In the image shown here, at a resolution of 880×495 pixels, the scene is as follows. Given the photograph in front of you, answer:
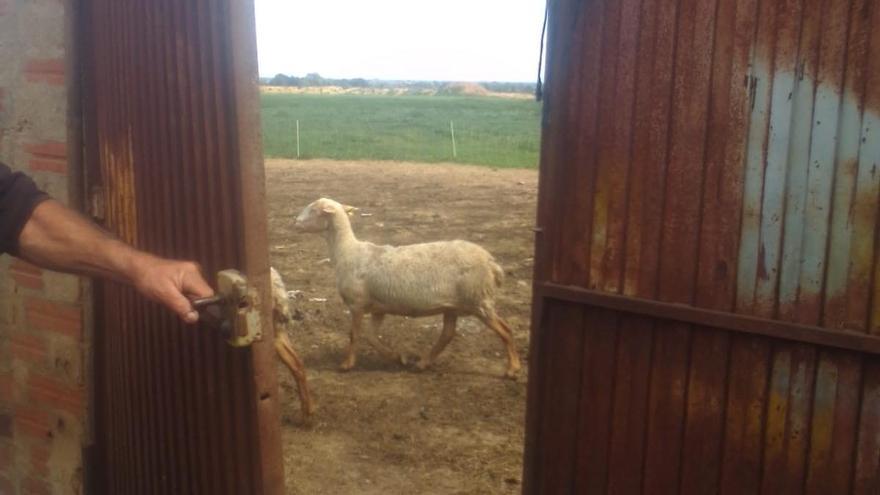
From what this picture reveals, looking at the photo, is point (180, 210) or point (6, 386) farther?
point (6, 386)

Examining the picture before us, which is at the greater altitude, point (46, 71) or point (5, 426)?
point (46, 71)

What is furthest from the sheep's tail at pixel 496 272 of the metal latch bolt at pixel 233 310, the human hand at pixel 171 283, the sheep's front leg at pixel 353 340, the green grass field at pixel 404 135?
the green grass field at pixel 404 135

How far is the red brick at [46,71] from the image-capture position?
3.96m

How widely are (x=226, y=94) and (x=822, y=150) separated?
5.69 feet

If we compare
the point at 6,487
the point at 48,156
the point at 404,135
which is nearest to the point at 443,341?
the point at 6,487

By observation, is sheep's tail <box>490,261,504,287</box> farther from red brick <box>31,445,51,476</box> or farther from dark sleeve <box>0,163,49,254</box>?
dark sleeve <box>0,163,49,254</box>

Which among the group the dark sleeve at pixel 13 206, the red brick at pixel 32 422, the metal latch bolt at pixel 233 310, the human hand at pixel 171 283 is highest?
the dark sleeve at pixel 13 206

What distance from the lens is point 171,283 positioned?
261 centimetres

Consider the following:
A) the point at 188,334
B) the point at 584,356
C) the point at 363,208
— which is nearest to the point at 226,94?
the point at 188,334

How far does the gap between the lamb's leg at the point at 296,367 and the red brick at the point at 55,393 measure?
248 cm

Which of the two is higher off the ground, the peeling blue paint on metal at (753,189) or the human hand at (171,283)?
the peeling blue paint on metal at (753,189)

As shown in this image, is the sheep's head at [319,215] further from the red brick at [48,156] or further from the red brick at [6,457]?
the red brick at [48,156]

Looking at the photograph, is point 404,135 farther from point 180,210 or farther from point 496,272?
point 180,210

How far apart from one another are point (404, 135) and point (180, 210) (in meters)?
31.3
